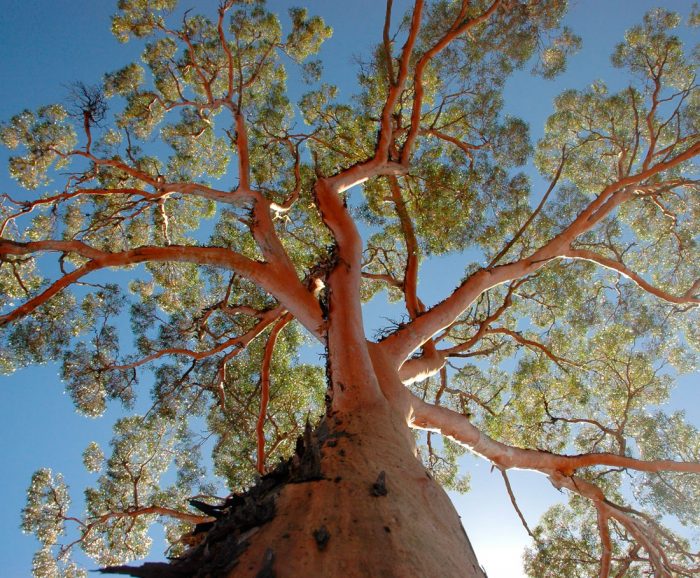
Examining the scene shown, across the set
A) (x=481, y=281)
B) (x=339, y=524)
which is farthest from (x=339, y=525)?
(x=481, y=281)

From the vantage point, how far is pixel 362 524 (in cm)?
194

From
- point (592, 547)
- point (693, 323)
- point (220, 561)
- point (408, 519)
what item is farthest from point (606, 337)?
point (220, 561)

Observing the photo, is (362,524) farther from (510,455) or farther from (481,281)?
(481,281)

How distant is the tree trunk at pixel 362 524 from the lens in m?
1.71

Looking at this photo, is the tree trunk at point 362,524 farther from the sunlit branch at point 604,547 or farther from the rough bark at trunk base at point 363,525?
the sunlit branch at point 604,547

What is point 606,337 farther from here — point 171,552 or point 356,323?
point 171,552

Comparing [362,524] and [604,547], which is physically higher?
[362,524]

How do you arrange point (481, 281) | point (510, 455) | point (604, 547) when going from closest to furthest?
point (510, 455) < point (604, 547) < point (481, 281)

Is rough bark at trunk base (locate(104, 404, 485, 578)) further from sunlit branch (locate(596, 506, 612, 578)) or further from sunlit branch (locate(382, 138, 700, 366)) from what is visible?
sunlit branch (locate(596, 506, 612, 578))

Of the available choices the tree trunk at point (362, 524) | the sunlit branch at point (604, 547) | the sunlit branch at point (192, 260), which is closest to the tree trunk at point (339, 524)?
the tree trunk at point (362, 524)

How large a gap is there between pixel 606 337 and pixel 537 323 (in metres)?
1.29

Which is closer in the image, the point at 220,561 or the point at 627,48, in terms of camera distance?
the point at 220,561

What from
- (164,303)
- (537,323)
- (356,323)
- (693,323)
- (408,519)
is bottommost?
(408,519)

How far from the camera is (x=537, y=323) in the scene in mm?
9578
